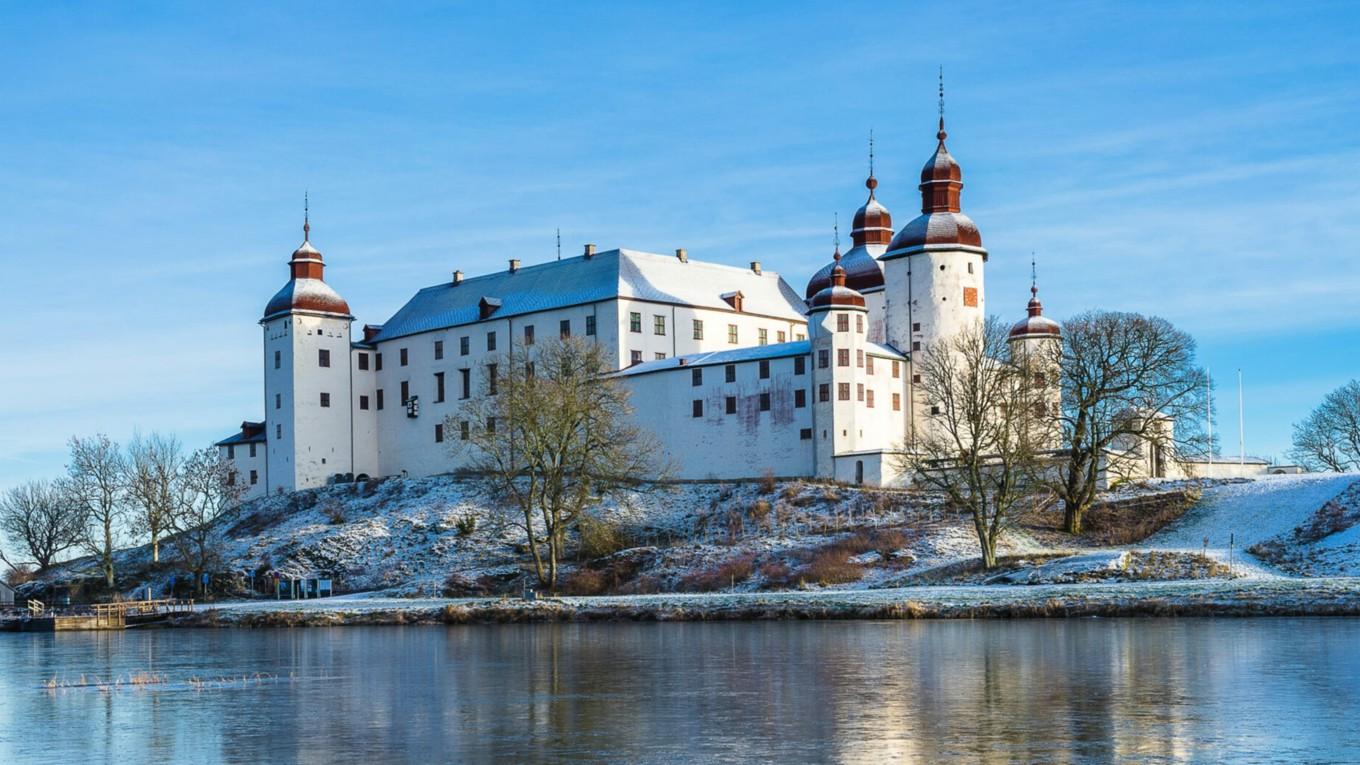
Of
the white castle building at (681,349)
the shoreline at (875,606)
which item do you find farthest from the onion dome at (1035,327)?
the shoreline at (875,606)

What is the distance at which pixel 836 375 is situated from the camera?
75.9 m

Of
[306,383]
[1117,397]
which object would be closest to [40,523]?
[306,383]

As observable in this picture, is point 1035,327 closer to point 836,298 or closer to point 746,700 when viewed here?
point 836,298

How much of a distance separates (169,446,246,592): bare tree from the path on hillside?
4096 cm

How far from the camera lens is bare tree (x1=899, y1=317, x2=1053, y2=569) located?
61438 mm

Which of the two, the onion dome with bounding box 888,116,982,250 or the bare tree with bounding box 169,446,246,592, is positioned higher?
the onion dome with bounding box 888,116,982,250

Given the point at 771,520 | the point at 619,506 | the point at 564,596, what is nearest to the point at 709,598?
the point at 564,596

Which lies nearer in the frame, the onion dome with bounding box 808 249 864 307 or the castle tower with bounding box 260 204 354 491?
the onion dome with bounding box 808 249 864 307

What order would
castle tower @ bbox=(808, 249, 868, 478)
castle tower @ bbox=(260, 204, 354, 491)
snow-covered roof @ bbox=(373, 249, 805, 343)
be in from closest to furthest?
1. castle tower @ bbox=(808, 249, 868, 478)
2. snow-covered roof @ bbox=(373, 249, 805, 343)
3. castle tower @ bbox=(260, 204, 354, 491)

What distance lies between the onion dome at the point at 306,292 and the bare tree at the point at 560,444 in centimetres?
1499

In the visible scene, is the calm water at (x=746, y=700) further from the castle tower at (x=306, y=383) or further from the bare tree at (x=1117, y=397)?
the castle tower at (x=306, y=383)

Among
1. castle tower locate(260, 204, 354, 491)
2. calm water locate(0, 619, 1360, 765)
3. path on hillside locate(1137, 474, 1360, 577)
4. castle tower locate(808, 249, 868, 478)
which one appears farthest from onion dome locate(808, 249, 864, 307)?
calm water locate(0, 619, 1360, 765)

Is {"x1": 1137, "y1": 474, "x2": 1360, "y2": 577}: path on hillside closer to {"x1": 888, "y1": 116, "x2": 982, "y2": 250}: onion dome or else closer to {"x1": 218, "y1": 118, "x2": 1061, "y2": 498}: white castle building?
{"x1": 218, "y1": 118, "x2": 1061, "y2": 498}: white castle building

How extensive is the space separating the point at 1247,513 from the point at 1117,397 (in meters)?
6.84
